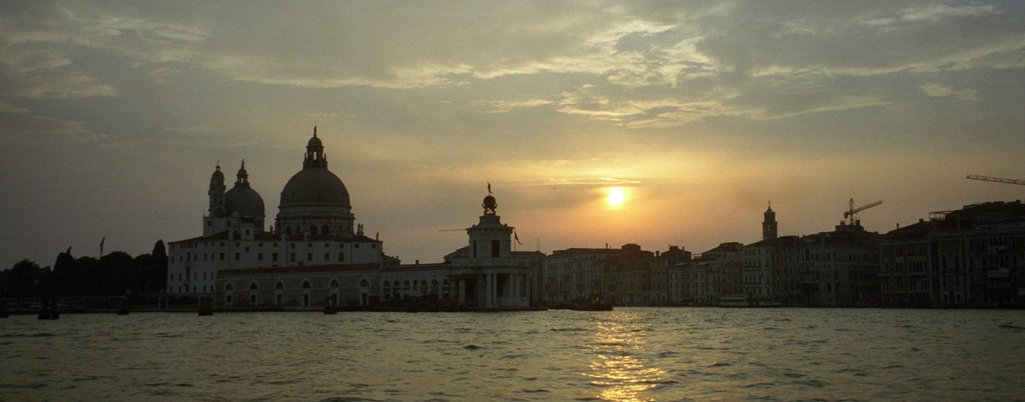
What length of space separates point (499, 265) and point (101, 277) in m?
50.3

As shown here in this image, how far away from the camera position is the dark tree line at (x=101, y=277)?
131 metres

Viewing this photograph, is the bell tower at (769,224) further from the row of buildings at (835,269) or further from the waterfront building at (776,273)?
the waterfront building at (776,273)

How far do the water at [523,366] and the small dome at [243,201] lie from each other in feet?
287

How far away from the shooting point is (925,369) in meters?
33.8

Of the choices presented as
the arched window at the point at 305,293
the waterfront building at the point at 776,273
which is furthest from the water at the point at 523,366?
the waterfront building at the point at 776,273

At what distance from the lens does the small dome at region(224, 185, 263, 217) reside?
468 ft

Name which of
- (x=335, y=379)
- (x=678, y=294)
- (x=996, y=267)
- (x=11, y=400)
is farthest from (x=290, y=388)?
(x=678, y=294)

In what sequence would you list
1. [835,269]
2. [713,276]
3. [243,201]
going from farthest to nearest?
[713,276] → [243,201] → [835,269]

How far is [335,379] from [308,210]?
110m

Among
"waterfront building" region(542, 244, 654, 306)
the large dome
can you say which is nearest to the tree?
the large dome

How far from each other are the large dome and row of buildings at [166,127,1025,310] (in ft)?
0.56

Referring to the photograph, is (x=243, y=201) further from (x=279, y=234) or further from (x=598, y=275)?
(x=598, y=275)

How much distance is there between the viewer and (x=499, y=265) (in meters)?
109

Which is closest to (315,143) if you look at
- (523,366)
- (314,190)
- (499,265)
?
(314,190)
